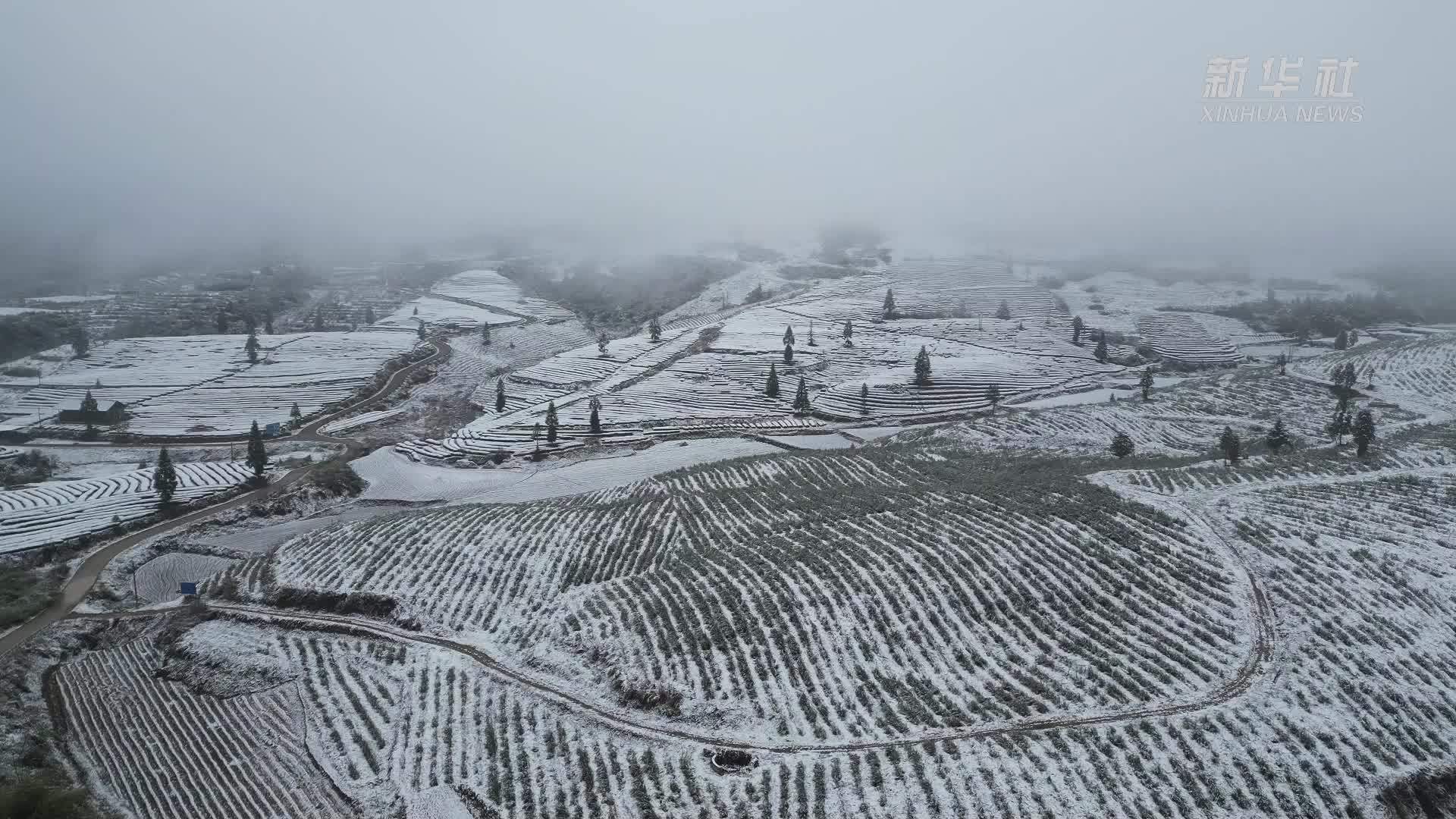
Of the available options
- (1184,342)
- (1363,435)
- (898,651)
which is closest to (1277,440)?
(1363,435)

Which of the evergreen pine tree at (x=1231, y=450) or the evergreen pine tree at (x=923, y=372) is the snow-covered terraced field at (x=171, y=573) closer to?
the evergreen pine tree at (x=1231, y=450)

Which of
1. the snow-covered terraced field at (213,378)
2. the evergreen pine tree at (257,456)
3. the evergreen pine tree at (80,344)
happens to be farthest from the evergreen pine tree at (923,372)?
the evergreen pine tree at (80,344)

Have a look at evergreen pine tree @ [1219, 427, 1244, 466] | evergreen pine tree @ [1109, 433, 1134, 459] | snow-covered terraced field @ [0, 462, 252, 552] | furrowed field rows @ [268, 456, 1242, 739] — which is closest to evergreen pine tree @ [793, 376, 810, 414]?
evergreen pine tree @ [1109, 433, 1134, 459]

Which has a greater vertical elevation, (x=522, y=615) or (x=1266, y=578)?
(x=1266, y=578)

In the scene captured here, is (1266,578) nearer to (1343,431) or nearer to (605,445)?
(1343,431)

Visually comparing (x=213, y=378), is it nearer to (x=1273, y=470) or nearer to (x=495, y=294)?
(x=495, y=294)

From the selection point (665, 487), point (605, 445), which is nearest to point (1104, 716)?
point (665, 487)
